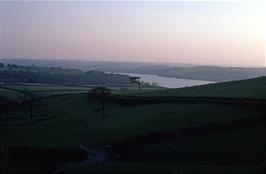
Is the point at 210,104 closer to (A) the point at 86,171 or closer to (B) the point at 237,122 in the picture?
(B) the point at 237,122

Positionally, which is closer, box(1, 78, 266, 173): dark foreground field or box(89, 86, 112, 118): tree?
box(1, 78, 266, 173): dark foreground field

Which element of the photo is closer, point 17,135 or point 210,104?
point 17,135

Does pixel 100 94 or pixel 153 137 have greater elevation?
pixel 100 94

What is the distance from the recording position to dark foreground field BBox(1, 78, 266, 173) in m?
47.6

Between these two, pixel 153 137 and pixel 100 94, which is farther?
pixel 100 94

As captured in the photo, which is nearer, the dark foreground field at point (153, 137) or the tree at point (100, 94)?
the dark foreground field at point (153, 137)

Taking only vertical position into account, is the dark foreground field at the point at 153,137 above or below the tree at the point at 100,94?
below

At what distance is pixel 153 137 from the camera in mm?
57969

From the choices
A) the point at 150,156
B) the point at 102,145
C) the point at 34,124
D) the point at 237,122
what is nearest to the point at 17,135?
the point at 34,124

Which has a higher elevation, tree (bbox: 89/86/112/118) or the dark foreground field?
tree (bbox: 89/86/112/118)

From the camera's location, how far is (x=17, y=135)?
217 feet

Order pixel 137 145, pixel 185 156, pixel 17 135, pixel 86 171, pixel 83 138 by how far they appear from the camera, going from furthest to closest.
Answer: pixel 17 135, pixel 83 138, pixel 137 145, pixel 185 156, pixel 86 171

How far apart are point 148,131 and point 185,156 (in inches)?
378

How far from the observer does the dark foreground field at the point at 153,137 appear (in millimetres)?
47562
